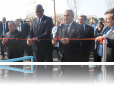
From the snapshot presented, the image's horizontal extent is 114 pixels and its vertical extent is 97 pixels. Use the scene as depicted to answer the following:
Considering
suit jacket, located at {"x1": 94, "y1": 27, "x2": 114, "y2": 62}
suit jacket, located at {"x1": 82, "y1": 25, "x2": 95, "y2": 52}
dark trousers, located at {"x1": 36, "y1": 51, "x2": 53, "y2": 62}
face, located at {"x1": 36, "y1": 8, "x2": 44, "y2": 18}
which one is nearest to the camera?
suit jacket, located at {"x1": 94, "y1": 27, "x2": 114, "y2": 62}

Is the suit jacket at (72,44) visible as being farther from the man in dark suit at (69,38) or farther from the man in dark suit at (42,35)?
the man in dark suit at (42,35)

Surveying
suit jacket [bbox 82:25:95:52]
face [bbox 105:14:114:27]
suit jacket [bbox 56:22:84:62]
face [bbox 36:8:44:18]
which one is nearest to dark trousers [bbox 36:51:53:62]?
suit jacket [bbox 56:22:84:62]

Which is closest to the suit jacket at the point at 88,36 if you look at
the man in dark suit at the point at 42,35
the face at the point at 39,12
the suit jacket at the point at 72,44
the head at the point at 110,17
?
the suit jacket at the point at 72,44

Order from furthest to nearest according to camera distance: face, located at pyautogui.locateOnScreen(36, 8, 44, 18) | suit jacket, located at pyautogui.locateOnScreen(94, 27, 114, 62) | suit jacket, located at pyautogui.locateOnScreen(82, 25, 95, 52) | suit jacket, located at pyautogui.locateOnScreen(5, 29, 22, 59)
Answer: suit jacket, located at pyautogui.locateOnScreen(82, 25, 95, 52) < suit jacket, located at pyautogui.locateOnScreen(5, 29, 22, 59) < face, located at pyautogui.locateOnScreen(36, 8, 44, 18) < suit jacket, located at pyautogui.locateOnScreen(94, 27, 114, 62)

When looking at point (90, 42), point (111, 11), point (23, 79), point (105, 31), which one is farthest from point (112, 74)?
point (90, 42)

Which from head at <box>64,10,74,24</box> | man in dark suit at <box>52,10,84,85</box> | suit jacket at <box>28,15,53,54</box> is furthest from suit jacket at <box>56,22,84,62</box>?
suit jacket at <box>28,15,53,54</box>

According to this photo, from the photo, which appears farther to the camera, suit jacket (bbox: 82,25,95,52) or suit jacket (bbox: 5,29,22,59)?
suit jacket (bbox: 82,25,95,52)

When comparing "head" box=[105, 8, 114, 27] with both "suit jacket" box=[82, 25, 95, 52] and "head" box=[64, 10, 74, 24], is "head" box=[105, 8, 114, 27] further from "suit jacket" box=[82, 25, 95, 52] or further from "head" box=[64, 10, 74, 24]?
"suit jacket" box=[82, 25, 95, 52]

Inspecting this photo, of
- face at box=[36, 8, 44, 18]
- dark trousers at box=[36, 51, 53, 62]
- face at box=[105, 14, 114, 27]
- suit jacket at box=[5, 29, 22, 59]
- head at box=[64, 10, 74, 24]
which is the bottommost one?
dark trousers at box=[36, 51, 53, 62]

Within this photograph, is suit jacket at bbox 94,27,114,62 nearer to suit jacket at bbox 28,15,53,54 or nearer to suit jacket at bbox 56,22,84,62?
suit jacket at bbox 56,22,84,62

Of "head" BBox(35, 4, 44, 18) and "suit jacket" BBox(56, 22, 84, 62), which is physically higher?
"head" BBox(35, 4, 44, 18)

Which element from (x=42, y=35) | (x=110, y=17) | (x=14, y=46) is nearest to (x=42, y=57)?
(x=42, y=35)
